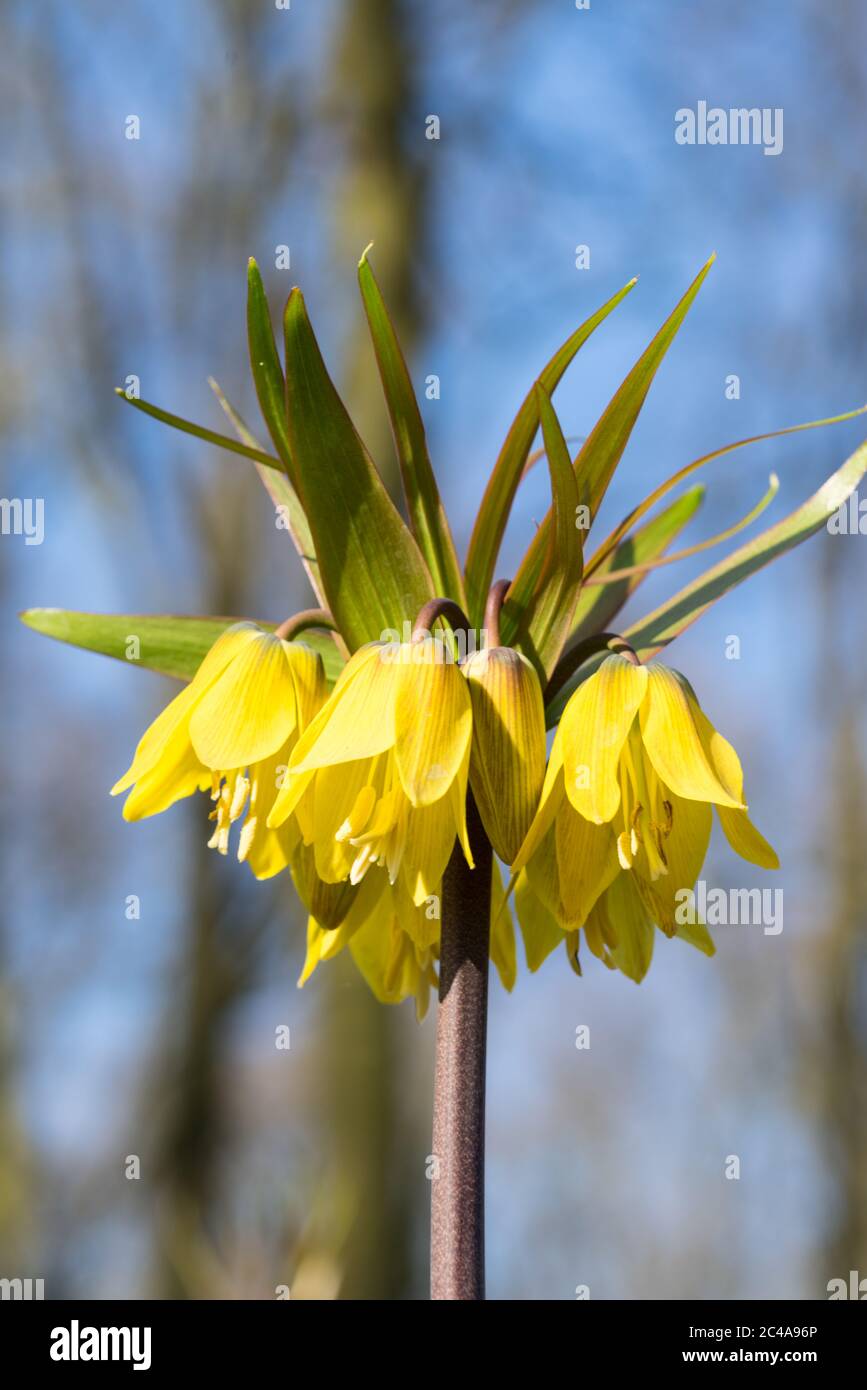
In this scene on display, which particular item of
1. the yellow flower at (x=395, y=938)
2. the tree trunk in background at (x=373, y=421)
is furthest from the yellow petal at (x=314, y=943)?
the tree trunk in background at (x=373, y=421)

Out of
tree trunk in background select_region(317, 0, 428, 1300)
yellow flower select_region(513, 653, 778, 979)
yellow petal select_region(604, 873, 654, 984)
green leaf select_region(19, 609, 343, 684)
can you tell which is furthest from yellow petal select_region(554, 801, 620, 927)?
tree trunk in background select_region(317, 0, 428, 1300)

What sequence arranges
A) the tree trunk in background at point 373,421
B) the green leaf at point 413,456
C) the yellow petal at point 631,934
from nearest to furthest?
the green leaf at point 413,456 → the yellow petal at point 631,934 → the tree trunk in background at point 373,421

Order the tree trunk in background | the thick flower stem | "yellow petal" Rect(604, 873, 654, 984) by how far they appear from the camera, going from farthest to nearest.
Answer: the tree trunk in background < "yellow petal" Rect(604, 873, 654, 984) < the thick flower stem

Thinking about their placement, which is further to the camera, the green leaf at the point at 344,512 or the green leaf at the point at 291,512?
the green leaf at the point at 291,512

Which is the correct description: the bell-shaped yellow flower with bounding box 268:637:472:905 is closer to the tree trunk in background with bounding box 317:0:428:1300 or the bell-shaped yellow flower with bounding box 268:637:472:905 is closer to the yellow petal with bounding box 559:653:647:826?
the yellow petal with bounding box 559:653:647:826

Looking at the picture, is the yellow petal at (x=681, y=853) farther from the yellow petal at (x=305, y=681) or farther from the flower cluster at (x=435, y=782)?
the yellow petal at (x=305, y=681)

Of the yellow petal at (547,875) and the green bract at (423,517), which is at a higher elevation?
the green bract at (423,517)
